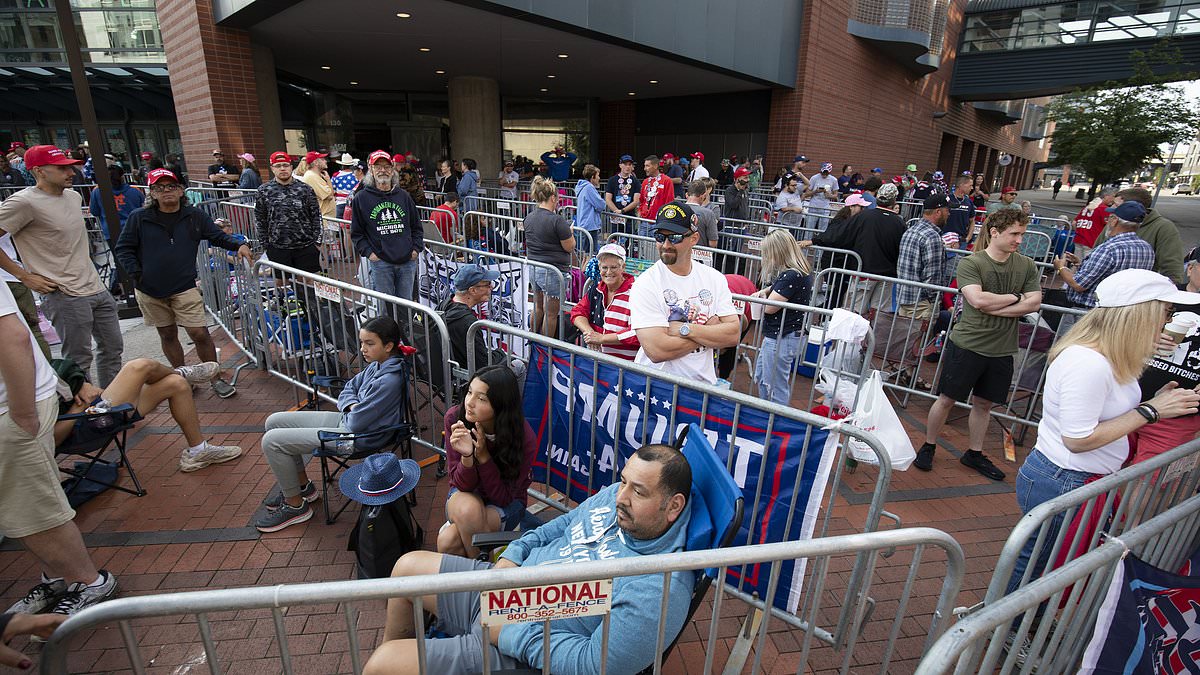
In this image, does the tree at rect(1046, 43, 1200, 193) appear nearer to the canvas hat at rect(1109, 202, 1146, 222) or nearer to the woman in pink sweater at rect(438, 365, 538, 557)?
the canvas hat at rect(1109, 202, 1146, 222)

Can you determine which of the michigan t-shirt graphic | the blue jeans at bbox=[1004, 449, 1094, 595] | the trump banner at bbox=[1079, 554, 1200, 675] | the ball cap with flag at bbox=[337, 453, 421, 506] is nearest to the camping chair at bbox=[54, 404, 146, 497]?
the ball cap with flag at bbox=[337, 453, 421, 506]

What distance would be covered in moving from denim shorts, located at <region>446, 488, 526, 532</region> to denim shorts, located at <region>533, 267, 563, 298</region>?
3.30 metres

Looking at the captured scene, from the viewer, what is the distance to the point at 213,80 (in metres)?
10.9

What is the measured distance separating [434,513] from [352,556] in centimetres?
58

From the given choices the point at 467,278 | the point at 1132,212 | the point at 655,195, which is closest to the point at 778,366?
the point at 467,278

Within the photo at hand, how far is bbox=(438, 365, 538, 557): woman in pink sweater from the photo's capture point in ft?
9.61

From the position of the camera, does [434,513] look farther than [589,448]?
Yes

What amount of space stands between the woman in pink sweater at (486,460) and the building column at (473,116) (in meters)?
17.4

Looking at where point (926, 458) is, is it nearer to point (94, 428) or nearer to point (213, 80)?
point (94, 428)

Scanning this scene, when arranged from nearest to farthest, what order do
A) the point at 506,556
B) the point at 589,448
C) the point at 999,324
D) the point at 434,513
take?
the point at 506,556 < the point at 589,448 < the point at 434,513 < the point at 999,324

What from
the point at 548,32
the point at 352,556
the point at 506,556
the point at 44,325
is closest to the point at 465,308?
the point at 352,556

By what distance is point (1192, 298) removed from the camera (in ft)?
8.97

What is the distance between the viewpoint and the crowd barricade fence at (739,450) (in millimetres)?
2422

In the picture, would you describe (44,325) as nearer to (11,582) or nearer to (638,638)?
(11,582)
